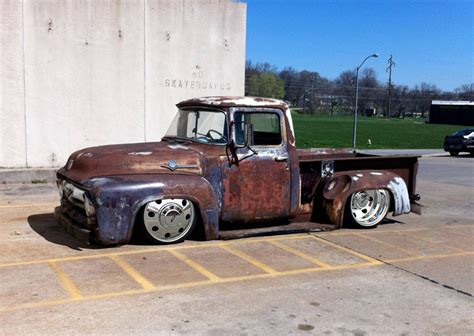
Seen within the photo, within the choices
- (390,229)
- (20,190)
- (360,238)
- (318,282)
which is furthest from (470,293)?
(20,190)

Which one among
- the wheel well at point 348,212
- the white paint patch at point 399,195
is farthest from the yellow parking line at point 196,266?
the white paint patch at point 399,195

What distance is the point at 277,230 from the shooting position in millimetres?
7246

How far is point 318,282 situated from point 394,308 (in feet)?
2.94

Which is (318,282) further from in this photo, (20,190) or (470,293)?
(20,190)

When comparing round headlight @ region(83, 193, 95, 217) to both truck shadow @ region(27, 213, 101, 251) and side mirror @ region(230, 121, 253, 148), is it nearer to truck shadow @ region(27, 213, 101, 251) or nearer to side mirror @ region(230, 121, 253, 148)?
truck shadow @ region(27, 213, 101, 251)

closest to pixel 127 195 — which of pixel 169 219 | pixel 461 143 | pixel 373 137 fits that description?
pixel 169 219

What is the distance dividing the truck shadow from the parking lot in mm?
27

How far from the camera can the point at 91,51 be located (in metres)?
13.7

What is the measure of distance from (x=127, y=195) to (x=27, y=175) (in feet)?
24.8

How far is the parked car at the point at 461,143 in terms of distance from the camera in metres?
28.9

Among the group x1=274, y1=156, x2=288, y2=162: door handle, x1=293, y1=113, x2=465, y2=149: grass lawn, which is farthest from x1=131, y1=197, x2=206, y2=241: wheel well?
x1=293, y1=113, x2=465, y2=149: grass lawn

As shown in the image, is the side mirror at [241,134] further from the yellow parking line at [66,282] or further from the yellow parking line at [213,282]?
the yellow parking line at [66,282]

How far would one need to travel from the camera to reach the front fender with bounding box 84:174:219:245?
5.97 m

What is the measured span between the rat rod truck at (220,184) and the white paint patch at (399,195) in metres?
0.02
